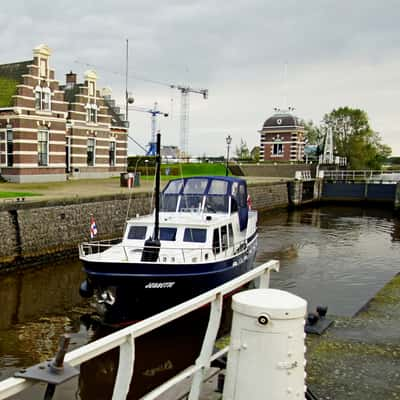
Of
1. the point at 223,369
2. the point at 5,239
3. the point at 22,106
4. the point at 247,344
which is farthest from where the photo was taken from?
the point at 22,106

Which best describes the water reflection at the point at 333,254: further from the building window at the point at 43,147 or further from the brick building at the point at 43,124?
the building window at the point at 43,147

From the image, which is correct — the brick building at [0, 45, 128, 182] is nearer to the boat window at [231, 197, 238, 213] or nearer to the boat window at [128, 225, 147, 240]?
the boat window at [128, 225, 147, 240]

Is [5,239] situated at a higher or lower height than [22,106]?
lower

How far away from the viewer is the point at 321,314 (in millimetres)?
7500

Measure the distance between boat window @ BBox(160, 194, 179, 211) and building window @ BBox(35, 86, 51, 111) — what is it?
19213 mm

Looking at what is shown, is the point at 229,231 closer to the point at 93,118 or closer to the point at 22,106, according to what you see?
the point at 22,106

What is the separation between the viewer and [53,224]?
19.3 m

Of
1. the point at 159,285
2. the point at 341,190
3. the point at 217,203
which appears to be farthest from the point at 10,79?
the point at 341,190

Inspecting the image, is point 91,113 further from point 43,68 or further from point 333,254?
point 333,254

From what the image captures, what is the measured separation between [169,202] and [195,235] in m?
2.54

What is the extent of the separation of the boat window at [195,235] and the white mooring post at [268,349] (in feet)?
31.0

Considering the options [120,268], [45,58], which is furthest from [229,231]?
[45,58]

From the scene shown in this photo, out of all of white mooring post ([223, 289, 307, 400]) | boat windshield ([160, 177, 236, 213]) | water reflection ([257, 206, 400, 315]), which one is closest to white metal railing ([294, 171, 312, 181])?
water reflection ([257, 206, 400, 315])

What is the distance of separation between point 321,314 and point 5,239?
537 inches
